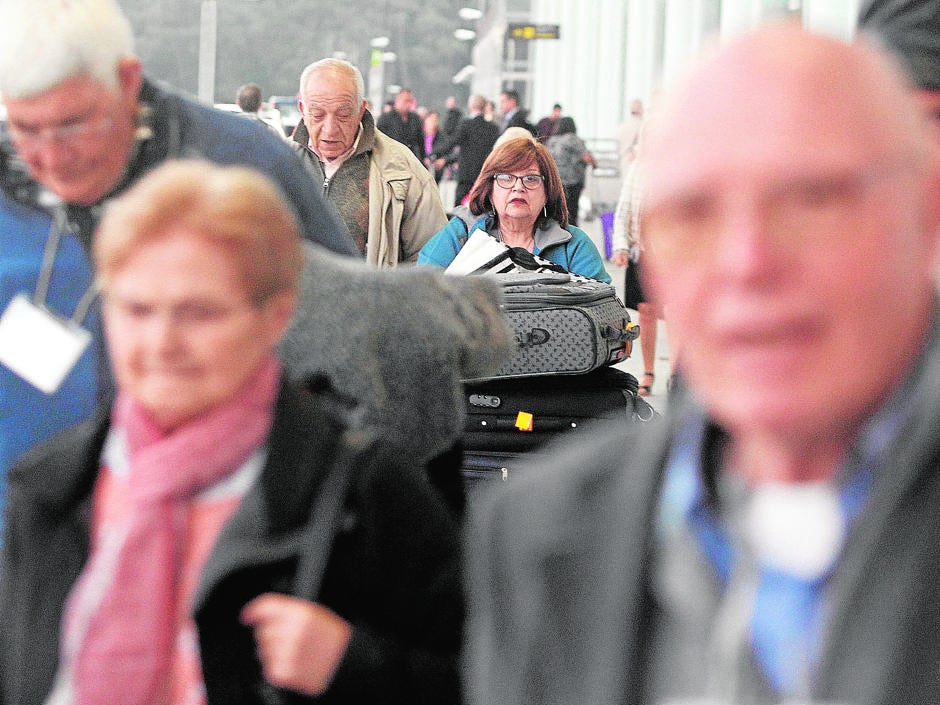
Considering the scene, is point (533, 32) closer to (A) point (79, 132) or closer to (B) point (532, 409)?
(B) point (532, 409)

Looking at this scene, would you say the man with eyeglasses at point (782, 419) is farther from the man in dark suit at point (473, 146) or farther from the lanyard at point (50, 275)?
the man in dark suit at point (473, 146)

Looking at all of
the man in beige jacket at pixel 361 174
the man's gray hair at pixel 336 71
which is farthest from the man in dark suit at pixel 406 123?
the man in beige jacket at pixel 361 174

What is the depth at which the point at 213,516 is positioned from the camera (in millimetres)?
1613

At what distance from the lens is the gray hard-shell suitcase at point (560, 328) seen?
4.44 metres

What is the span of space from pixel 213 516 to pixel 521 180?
3.85 meters

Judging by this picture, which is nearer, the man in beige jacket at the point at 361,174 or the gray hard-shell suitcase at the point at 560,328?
the gray hard-shell suitcase at the point at 560,328

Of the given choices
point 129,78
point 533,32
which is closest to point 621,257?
point 129,78

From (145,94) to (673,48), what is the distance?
1702cm

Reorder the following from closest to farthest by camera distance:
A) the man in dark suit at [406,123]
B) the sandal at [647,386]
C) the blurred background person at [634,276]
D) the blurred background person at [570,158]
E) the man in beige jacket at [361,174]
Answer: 1. the man in beige jacket at [361,174]
2. the blurred background person at [634,276]
3. the sandal at [647,386]
4. the blurred background person at [570,158]
5. the man in dark suit at [406,123]

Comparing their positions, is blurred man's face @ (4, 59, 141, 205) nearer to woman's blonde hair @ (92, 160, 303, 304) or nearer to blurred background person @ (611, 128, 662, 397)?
woman's blonde hair @ (92, 160, 303, 304)

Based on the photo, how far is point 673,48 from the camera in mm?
18469

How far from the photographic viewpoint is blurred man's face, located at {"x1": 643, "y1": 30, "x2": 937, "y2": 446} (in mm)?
858

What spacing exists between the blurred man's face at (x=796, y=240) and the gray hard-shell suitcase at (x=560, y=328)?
3499mm

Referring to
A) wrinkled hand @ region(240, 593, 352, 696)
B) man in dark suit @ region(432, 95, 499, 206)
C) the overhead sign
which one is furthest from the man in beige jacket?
the overhead sign
